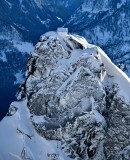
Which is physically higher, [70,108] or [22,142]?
[70,108]

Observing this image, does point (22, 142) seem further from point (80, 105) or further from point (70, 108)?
point (80, 105)

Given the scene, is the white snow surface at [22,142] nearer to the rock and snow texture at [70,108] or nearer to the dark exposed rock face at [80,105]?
the rock and snow texture at [70,108]

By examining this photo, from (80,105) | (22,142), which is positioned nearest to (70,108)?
(80,105)

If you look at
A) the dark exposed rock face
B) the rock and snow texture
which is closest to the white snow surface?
the rock and snow texture

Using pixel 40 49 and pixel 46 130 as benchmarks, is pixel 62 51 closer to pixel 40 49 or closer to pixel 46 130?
pixel 40 49

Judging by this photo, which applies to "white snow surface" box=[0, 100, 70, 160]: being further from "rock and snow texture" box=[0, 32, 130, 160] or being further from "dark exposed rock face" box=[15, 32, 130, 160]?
"dark exposed rock face" box=[15, 32, 130, 160]

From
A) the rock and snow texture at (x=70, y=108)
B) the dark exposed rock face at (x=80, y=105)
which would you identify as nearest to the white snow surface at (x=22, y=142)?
the rock and snow texture at (x=70, y=108)

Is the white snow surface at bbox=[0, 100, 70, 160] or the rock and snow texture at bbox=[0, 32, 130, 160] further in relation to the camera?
the white snow surface at bbox=[0, 100, 70, 160]

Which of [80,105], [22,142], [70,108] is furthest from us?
[22,142]
